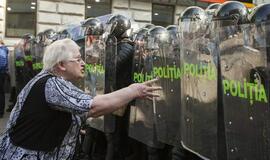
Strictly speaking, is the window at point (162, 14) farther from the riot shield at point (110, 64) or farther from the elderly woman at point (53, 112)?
the elderly woman at point (53, 112)

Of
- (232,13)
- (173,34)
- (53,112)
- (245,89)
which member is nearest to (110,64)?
(173,34)

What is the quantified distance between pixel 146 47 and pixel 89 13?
13.4 m

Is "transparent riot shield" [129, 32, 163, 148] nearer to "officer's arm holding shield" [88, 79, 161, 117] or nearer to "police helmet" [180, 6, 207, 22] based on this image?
"police helmet" [180, 6, 207, 22]

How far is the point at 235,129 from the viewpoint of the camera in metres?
3.18

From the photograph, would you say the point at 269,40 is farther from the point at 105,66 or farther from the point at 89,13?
the point at 89,13

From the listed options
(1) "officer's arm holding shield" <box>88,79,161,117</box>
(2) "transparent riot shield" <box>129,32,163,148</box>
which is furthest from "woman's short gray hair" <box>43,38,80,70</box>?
(2) "transparent riot shield" <box>129,32,163,148</box>

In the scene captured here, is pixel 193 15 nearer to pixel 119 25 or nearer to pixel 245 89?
pixel 245 89

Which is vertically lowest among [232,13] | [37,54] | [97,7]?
[37,54]

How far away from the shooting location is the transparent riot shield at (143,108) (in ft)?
15.8

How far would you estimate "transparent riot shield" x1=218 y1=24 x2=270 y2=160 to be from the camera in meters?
2.89

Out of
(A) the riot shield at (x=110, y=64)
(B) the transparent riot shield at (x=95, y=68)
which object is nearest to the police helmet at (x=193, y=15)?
(A) the riot shield at (x=110, y=64)

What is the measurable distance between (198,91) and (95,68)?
237 centimetres

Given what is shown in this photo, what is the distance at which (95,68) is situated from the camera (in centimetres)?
586

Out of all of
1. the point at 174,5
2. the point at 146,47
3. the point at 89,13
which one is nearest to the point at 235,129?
the point at 146,47
